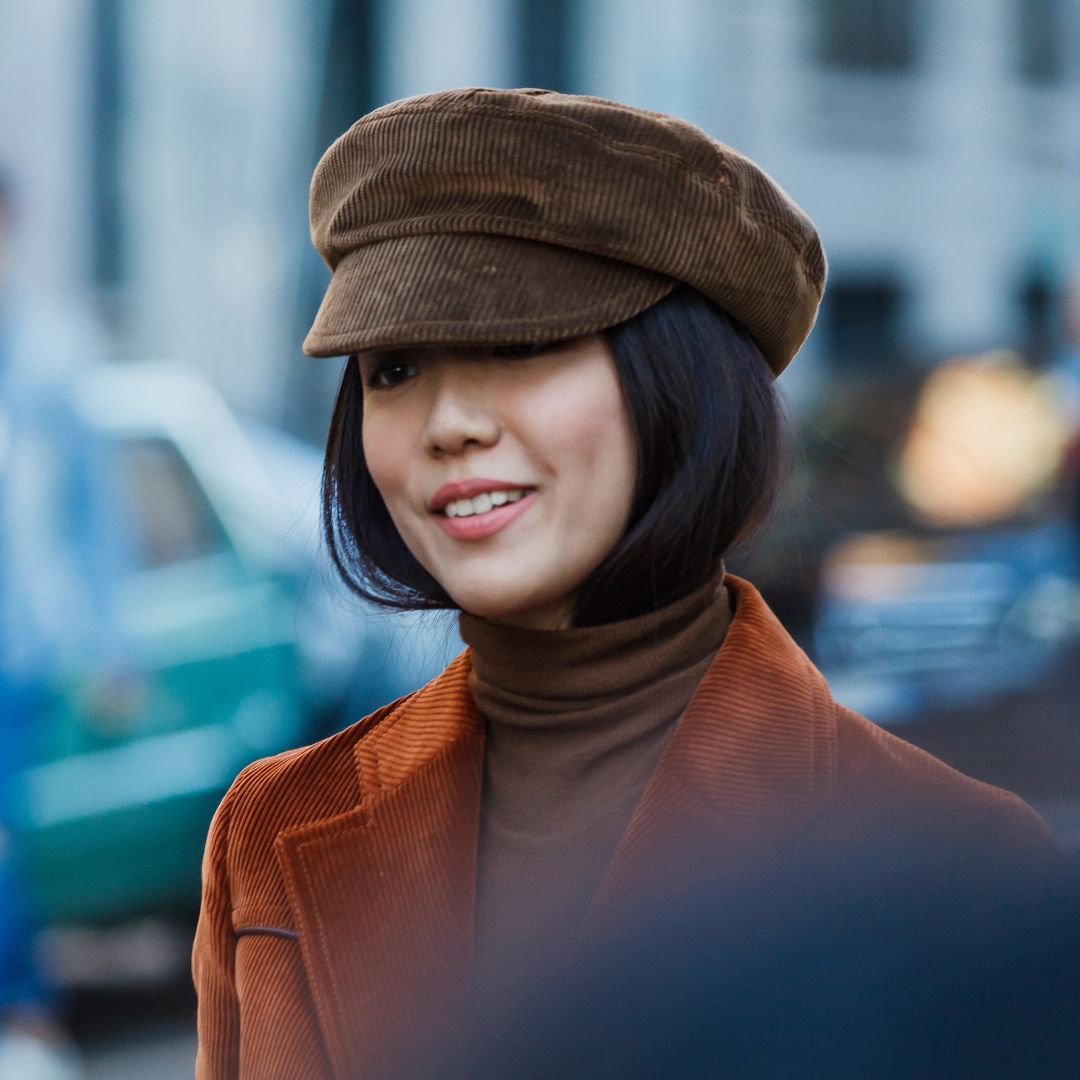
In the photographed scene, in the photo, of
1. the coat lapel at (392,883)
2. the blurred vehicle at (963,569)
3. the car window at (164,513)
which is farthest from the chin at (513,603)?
the blurred vehicle at (963,569)

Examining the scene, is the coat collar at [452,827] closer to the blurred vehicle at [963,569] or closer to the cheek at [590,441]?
the cheek at [590,441]

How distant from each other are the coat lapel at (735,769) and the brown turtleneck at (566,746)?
4 centimetres

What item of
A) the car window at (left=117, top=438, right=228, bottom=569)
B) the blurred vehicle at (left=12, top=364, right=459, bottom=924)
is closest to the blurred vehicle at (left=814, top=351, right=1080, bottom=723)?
the blurred vehicle at (left=12, top=364, right=459, bottom=924)

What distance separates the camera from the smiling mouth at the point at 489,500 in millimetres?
1398

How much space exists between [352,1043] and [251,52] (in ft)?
19.9

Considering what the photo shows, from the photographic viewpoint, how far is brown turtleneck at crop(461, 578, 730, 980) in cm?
139

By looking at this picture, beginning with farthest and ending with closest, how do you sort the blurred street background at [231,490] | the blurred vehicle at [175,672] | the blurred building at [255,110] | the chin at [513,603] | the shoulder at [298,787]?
1. the blurred building at [255,110]
2. the blurred vehicle at [175,672]
3. the blurred street background at [231,490]
4. the shoulder at [298,787]
5. the chin at [513,603]

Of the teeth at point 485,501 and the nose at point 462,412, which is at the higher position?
the nose at point 462,412

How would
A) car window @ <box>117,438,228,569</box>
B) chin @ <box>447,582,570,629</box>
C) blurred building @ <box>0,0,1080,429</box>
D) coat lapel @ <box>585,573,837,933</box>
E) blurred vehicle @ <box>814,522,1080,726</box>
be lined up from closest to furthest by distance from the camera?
coat lapel @ <box>585,573,837,933</box>
chin @ <box>447,582,570,629</box>
car window @ <box>117,438,228,569</box>
blurred building @ <box>0,0,1080,429</box>
blurred vehicle @ <box>814,522,1080,726</box>

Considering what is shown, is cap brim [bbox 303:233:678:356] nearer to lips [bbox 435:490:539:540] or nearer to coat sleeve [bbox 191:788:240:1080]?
lips [bbox 435:490:539:540]

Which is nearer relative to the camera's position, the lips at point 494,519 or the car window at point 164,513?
the lips at point 494,519

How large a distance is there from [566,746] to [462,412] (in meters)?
0.30

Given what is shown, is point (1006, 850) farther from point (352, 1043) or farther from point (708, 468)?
point (352, 1043)

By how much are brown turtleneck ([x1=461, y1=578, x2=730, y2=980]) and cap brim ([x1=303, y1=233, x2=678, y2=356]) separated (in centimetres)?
27
